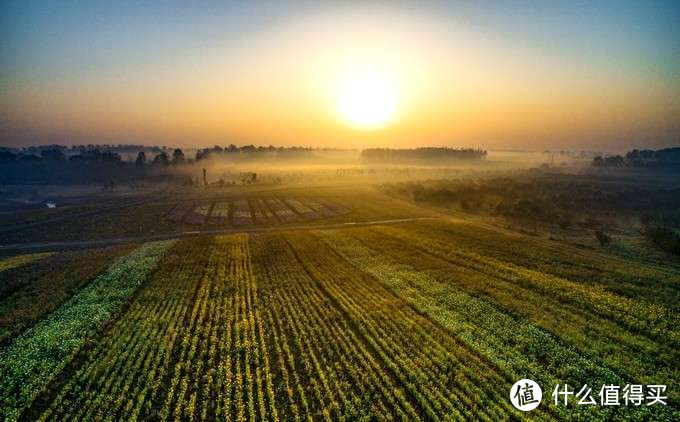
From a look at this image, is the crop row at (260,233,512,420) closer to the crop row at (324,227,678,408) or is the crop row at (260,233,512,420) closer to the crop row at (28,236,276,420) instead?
the crop row at (28,236,276,420)

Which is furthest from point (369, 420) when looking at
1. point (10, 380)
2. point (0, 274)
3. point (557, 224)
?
point (557, 224)

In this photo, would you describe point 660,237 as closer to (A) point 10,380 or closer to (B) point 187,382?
(B) point 187,382

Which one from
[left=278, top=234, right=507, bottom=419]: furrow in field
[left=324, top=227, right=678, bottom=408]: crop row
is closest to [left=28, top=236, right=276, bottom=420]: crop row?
[left=278, top=234, right=507, bottom=419]: furrow in field

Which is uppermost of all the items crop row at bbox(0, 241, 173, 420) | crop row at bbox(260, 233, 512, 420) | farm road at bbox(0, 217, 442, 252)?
farm road at bbox(0, 217, 442, 252)

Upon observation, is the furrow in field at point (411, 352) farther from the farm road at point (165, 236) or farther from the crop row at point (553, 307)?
the farm road at point (165, 236)

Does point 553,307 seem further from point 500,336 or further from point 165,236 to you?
point 165,236

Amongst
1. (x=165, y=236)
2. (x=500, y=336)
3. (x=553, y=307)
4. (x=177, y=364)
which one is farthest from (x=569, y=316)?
(x=165, y=236)
